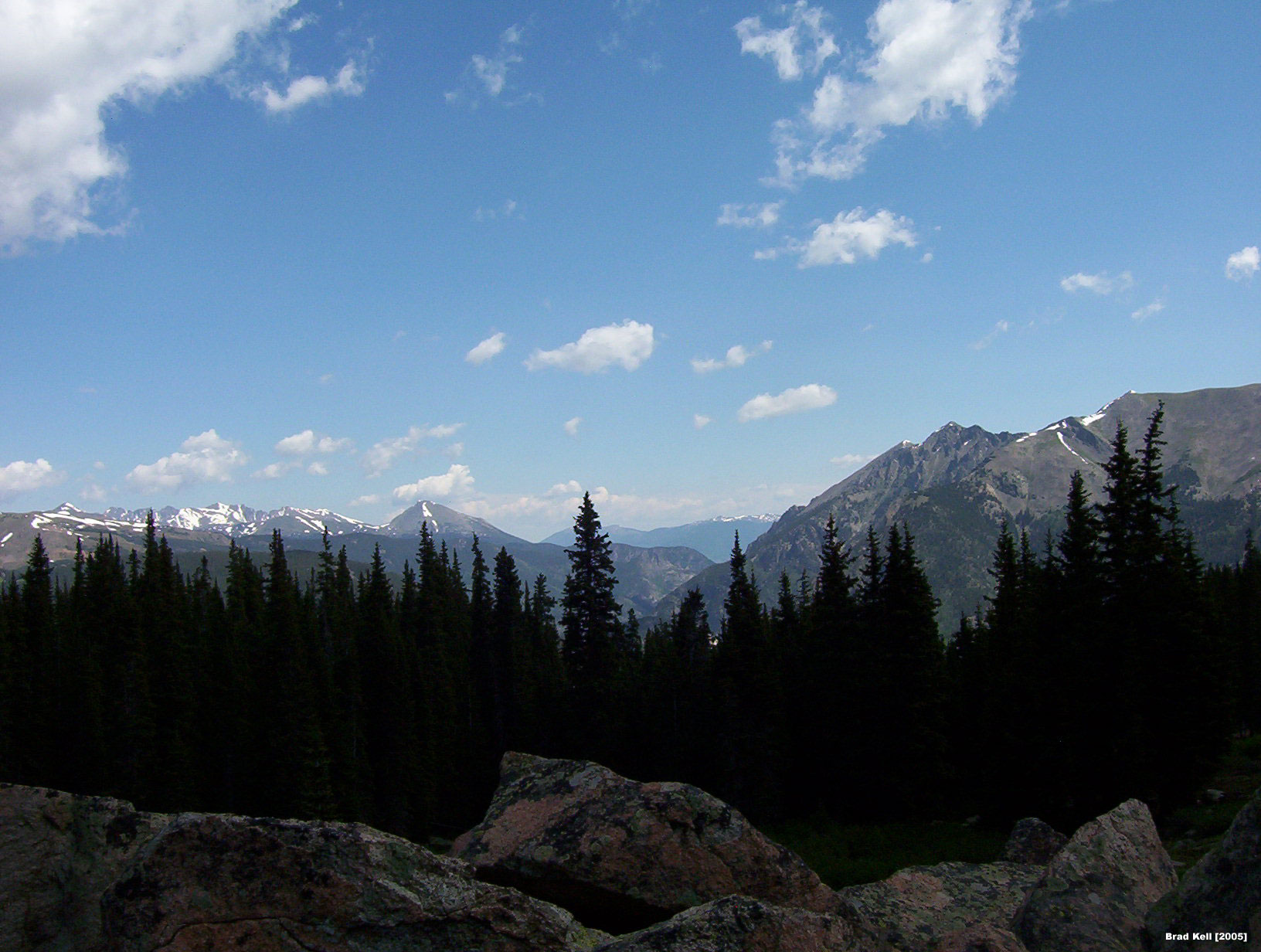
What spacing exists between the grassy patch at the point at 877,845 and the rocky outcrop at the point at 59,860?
16950 mm

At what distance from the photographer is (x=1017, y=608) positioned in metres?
41.1

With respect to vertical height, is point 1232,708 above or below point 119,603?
below

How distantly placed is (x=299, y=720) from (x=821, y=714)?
32346 mm

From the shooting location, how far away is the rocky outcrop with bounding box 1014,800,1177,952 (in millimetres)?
8133

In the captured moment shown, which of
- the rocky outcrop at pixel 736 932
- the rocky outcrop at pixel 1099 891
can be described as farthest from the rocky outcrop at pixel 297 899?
the rocky outcrop at pixel 1099 891

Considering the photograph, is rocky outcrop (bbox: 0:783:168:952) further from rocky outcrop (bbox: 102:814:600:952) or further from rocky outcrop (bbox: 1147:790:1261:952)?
rocky outcrop (bbox: 1147:790:1261:952)

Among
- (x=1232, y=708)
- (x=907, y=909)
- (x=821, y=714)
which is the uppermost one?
(x=907, y=909)

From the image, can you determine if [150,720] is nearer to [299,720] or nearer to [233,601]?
[299,720]

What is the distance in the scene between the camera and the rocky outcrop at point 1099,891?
26.7ft

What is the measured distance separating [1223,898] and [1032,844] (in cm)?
1001

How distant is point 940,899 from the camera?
10.7 m

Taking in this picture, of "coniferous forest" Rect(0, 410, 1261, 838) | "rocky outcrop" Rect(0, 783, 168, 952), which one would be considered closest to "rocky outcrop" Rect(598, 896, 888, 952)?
"rocky outcrop" Rect(0, 783, 168, 952)

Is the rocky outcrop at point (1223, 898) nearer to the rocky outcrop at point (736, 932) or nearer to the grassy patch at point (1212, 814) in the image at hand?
the rocky outcrop at point (736, 932)

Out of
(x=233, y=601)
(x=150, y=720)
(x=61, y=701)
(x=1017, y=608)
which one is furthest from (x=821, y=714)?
(x=233, y=601)
